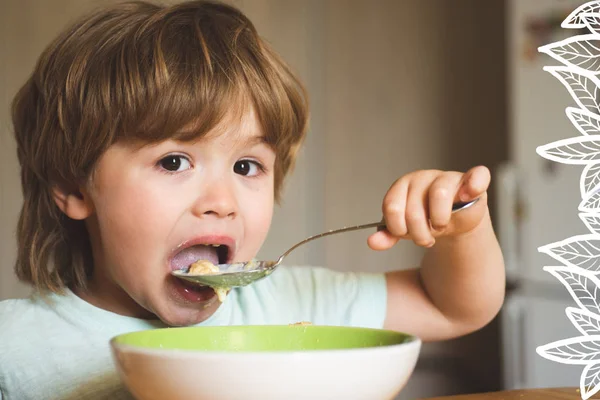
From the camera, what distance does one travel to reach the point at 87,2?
2.59 metres

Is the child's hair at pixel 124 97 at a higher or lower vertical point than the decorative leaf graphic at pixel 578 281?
higher

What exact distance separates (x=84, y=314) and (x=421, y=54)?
2.33 m

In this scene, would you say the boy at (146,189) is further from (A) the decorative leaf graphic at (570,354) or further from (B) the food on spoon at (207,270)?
(A) the decorative leaf graphic at (570,354)

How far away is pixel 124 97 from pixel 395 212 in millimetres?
379

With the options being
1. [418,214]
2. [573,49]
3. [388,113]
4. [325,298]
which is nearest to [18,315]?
[325,298]

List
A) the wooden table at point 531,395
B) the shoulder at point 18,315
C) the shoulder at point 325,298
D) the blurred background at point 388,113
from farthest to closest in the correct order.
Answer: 1. the blurred background at point 388,113
2. the shoulder at point 325,298
3. the shoulder at point 18,315
4. the wooden table at point 531,395

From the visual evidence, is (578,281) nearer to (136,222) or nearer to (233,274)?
(233,274)

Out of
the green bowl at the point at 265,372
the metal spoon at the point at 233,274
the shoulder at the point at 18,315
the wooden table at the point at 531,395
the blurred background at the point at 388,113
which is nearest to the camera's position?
the green bowl at the point at 265,372

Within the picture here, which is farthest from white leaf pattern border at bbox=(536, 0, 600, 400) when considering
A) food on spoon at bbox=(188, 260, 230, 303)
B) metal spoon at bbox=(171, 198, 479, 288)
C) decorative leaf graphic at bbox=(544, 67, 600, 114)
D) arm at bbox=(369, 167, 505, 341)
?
food on spoon at bbox=(188, 260, 230, 303)

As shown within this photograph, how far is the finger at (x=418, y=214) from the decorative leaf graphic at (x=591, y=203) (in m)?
0.15

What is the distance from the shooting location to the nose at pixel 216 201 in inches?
32.9

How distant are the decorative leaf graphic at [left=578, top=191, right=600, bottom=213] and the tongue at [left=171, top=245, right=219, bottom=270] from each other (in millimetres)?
465

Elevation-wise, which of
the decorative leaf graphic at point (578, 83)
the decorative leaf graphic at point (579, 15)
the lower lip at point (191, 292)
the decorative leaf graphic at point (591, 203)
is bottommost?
the lower lip at point (191, 292)

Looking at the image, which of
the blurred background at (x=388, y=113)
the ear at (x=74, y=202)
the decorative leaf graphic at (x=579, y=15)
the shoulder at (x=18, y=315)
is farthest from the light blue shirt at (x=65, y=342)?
the blurred background at (x=388, y=113)
